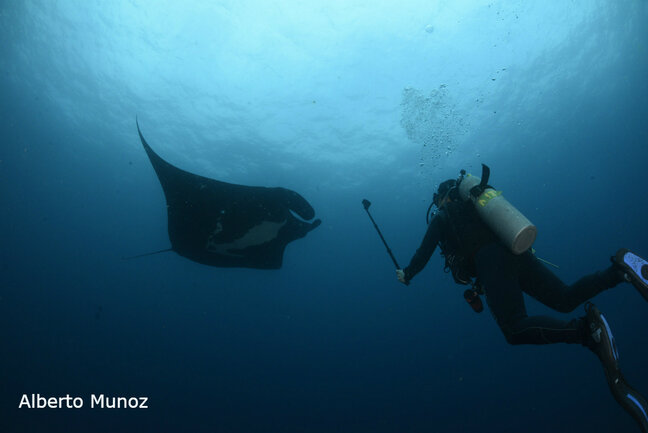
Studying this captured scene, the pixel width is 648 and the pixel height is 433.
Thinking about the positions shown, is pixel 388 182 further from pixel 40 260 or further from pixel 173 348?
pixel 40 260

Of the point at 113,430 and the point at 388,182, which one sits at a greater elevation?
the point at 388,182

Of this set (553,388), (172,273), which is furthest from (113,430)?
(553,388)

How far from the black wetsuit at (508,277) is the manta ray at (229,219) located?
2752mm

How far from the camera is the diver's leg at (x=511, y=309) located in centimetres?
237

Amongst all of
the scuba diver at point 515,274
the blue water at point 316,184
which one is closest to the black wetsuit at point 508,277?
the scuba diver at point 515,274

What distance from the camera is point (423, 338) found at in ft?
164

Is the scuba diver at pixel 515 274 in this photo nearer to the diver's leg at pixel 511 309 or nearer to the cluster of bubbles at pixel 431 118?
the diver's leg at pixel 511 309

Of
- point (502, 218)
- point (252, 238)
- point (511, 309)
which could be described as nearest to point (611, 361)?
point (511, 309)

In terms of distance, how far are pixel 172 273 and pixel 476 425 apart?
45.8m

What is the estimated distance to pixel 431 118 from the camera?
1573 centimetres

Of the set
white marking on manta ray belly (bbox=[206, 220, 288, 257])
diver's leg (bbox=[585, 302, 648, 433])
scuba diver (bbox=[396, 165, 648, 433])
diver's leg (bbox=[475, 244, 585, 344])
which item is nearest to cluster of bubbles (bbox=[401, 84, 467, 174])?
white marking on manta ray belly (bbox=[206, 220, 288, 257])

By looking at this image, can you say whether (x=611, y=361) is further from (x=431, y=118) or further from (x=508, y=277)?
(x=431, y=118)

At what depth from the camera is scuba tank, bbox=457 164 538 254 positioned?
283 cm

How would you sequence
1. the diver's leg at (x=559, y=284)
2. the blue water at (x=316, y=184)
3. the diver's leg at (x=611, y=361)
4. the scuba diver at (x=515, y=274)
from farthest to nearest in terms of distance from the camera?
1. the blue water at (x=316, y=184)
2. the diver's leg at (x=559, y=284)
3. the scuba diver at (x=515, y=274)
4. the diver's leg at (x=611, y=361)
